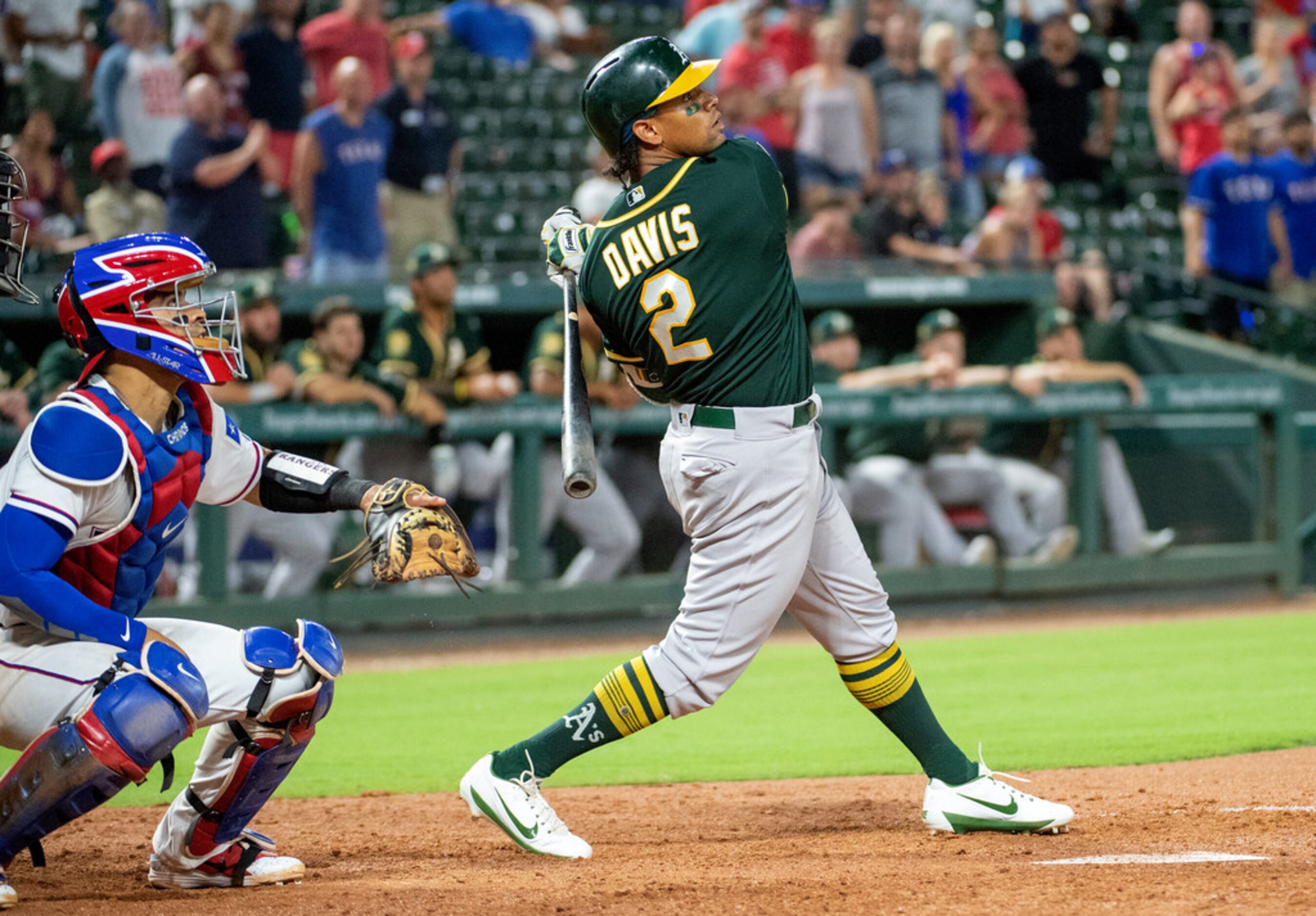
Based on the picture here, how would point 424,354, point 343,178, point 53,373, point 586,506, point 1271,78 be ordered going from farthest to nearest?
point 1271,78 → point 343,178 → point 586,506 → point 424,354 → point 53,373

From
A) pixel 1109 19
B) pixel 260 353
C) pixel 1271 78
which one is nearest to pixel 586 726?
pixel 260 353

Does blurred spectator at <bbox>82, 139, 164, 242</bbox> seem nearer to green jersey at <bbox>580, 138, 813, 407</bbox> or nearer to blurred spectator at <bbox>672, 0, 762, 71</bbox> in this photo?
blurred spectator at <bbox>672, 0, 762, 71</bbox>

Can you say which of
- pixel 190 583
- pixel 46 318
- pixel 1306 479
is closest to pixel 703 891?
pixel 190 583

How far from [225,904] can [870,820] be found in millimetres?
1716

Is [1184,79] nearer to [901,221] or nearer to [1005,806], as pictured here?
[901,221]

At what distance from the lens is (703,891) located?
10.9 feet

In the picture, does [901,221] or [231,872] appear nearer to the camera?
[231,872]

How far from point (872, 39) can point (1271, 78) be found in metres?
3.56

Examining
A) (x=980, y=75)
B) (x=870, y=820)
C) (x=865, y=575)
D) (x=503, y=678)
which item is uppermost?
(x=980, y=75)

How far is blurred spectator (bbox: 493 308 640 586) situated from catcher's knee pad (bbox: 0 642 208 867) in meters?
5.19

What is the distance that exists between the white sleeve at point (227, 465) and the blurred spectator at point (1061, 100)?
375 inches

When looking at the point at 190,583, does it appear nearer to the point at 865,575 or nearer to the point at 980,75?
the point at 865,575

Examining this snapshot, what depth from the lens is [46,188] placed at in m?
9.12

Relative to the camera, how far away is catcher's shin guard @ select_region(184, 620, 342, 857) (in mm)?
3451
